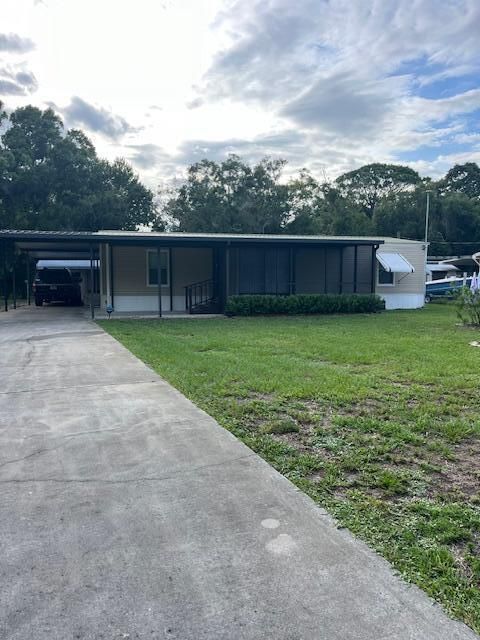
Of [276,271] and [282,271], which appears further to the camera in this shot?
[282,271]

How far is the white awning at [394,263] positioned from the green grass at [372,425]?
29.2ft

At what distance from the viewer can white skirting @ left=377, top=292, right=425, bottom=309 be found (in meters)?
20.3

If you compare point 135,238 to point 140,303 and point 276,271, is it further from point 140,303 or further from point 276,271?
point 276,271

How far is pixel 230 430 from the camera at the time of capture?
14.7 ft

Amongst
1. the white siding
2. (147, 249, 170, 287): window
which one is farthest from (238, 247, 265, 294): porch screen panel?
the white siding

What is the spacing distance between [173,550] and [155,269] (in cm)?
1627

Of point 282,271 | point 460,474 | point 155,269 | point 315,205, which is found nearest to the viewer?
point 460,474

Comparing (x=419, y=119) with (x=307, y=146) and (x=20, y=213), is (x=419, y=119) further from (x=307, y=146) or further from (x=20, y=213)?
(x=20, y=213)

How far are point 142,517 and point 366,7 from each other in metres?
10.5

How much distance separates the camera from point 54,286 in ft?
70.6

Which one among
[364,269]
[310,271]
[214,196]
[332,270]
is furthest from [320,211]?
[310,271]

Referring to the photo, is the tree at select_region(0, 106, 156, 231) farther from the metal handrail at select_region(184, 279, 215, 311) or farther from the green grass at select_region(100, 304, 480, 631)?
the green grass at select_region(100, 304, 480, 631)

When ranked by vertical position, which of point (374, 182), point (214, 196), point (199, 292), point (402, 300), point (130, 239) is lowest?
point (402, 300)

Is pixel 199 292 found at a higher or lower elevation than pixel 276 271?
lower
